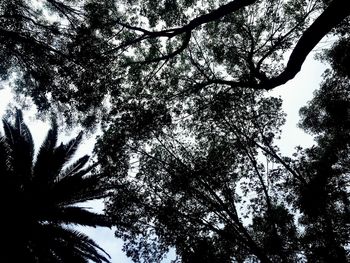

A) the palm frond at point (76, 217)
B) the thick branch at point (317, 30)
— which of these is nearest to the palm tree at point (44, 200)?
the palm frond at point (76, 217)

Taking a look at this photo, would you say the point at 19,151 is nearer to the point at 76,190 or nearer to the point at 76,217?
the point at 76,190

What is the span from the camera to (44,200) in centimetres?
863

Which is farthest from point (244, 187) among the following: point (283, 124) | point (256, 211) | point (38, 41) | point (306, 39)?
point (38, 41)

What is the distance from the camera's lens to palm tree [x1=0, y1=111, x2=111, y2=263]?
8016 mm

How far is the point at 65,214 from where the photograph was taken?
895 cm

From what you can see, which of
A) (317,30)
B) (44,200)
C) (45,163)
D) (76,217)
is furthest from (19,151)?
(317,30)

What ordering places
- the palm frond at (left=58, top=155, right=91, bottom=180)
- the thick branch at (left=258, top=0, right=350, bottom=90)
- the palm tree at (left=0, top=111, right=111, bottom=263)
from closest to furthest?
1. the thick branch at (left=258, top=0, right=350, bottom=90)
2. the palm tree at (left=0, top=111, right=111, bottom=263)
3. the palm frond at (left=58, top=155, right=91, bottom=180)

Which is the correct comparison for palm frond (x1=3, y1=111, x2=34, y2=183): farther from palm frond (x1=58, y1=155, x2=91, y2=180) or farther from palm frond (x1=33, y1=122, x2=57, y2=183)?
palm frond (x1=58, y1=155, x2=91, y2=180)

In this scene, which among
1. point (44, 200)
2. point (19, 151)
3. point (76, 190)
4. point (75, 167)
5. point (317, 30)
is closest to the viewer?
point (317, 30)

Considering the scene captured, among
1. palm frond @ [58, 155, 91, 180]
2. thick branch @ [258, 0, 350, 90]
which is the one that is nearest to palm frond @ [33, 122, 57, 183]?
palm frond @ [58, 155, 91, 180]

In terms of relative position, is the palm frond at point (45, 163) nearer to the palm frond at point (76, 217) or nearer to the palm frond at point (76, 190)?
the palm frond at point (76, 190)

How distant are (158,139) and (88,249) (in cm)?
643

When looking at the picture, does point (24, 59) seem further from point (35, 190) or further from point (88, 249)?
point (88, 249)

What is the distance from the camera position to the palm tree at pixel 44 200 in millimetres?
8016
